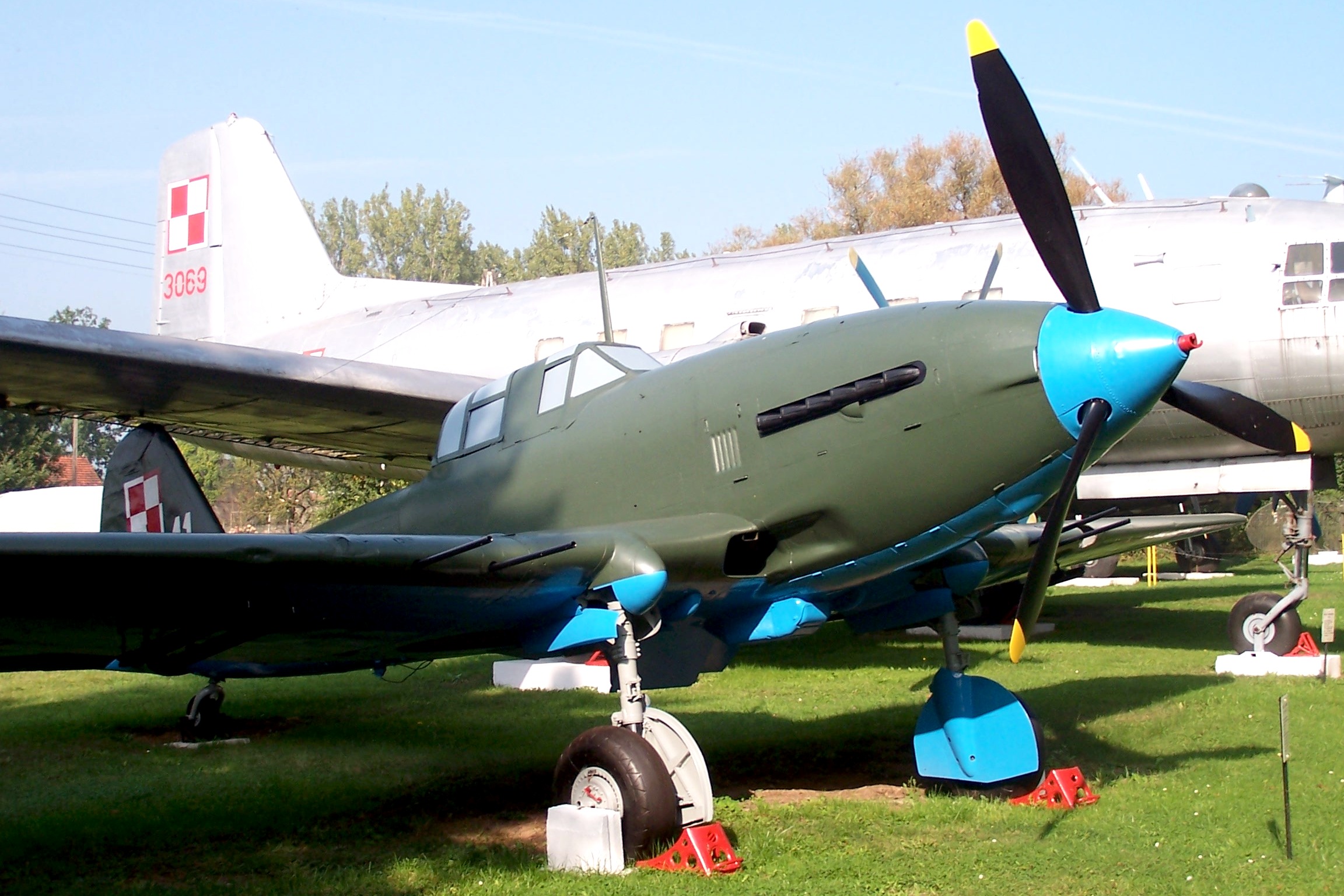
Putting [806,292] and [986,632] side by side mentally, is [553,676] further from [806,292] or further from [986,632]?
[986,632]

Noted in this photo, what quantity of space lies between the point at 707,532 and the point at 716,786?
213 cm

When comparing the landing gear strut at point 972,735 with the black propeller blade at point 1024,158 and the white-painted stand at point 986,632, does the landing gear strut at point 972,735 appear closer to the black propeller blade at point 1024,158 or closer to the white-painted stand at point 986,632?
the black propeller blade at point 1024,158

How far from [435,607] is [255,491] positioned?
3414 centimetres

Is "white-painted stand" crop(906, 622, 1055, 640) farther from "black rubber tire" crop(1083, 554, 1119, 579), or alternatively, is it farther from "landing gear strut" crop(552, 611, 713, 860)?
"landing gear strut" crop(552, 611, 713, 860)

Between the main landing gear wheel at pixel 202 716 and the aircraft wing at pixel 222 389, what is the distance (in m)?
3.20

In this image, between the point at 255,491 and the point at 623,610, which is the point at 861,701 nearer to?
the point at 623,610

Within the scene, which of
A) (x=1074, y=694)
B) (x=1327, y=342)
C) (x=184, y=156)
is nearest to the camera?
(x=1074, y=694)

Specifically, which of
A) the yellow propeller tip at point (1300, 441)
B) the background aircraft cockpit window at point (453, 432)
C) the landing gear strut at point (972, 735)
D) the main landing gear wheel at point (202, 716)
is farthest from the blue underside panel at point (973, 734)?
the main landing gear wheel at point (202, 716)

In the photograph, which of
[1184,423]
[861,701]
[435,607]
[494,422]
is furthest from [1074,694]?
[435,607]

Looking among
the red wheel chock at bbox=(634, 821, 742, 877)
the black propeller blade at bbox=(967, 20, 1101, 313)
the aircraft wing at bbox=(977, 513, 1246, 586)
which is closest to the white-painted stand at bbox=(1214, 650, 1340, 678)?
the aircraft wing at bbox=(977, 513, 1246, 586)

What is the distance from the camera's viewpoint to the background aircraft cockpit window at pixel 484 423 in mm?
7340

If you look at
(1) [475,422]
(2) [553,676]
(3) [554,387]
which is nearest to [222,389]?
(2) [553,676]

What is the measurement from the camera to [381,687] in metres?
12.2

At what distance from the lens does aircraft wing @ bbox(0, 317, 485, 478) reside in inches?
410
